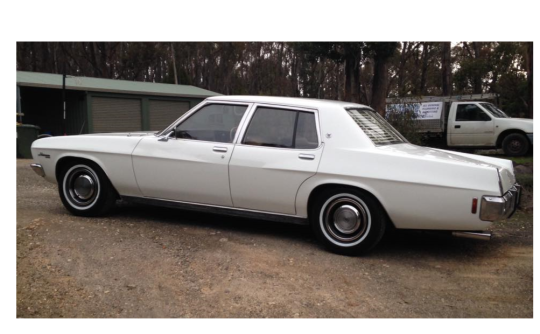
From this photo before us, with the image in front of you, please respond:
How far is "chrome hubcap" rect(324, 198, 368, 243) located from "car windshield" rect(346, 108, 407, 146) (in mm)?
674

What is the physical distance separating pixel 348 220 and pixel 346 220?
0.02 meters

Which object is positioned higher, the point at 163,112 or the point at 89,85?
the point at 89,85

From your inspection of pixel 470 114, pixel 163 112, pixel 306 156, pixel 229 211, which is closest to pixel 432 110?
pixel 470 114

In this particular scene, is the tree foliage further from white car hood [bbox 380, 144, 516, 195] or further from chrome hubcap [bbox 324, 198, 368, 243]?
Answer: chrome hubcap [bbox 324, 198, 368, 243]

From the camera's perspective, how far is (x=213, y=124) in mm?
5266

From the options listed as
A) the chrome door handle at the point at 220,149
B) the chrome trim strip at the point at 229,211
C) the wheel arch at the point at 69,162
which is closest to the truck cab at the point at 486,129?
the chrome trim strip at the point at 229,211

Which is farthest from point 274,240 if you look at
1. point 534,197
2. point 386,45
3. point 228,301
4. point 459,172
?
point 386,45

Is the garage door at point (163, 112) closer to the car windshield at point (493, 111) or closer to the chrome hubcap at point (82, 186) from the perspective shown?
the car windshield at point (493, 111)

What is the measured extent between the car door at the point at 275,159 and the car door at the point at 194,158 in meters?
0.16

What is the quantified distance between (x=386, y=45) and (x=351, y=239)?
32.1ft

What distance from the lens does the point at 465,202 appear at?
13.6ft

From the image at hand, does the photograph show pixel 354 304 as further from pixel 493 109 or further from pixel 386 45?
pixel 493 109

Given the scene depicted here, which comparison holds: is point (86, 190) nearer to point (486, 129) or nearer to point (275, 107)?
point (275, 107)

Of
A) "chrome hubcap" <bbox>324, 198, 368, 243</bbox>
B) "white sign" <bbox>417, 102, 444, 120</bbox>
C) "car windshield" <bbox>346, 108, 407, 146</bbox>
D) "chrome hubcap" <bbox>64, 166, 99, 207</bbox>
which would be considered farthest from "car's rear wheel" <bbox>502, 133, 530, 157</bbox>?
"chrome hubcap" <bbox>64, 166, 99, 207</bbox>
